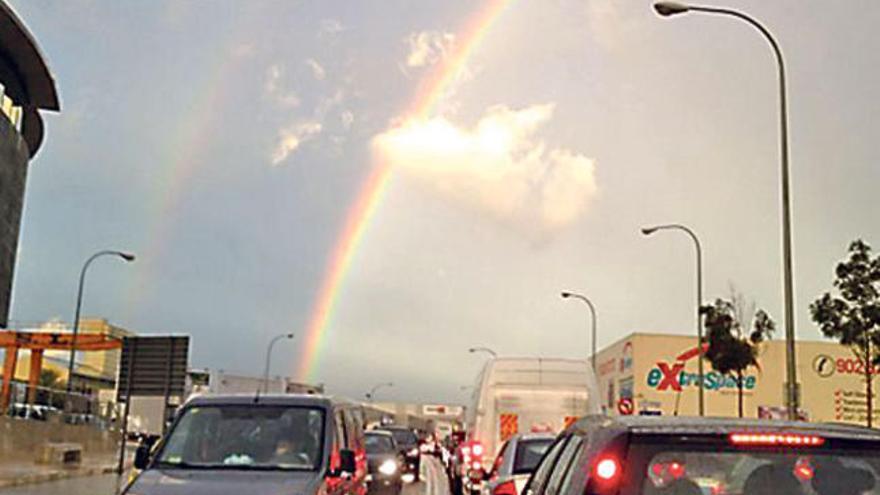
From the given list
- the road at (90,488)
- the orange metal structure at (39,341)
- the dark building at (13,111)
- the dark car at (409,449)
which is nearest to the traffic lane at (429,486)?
the road at (90,488)

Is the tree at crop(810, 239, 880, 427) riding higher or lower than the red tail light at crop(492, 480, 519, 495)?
higher

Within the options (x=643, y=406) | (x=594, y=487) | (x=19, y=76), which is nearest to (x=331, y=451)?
(x=594, y=487)

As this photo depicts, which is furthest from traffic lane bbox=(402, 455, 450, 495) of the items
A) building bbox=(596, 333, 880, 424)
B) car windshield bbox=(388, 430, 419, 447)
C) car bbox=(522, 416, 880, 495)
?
building bbox=(596, 333, 880, 424)

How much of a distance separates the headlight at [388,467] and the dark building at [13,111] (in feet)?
104

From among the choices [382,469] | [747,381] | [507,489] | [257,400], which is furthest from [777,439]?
[747,381]

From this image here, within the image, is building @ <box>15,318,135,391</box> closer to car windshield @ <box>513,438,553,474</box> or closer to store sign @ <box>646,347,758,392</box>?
store sign @ <box>646,347,758,392</box>

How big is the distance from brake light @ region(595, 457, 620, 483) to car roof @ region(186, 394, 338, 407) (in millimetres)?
6717

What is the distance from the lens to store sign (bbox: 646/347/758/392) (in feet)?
228

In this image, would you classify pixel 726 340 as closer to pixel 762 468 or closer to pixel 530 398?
pixel 530 398

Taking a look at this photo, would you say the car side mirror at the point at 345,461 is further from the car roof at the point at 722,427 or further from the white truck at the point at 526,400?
the white truck at the point at 526,400

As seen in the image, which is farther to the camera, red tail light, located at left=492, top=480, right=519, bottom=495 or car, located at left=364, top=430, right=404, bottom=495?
car, located at left=364, top=430, right=404, bottom=495

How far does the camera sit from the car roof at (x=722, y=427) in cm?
446

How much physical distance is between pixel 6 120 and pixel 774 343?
49.2 m

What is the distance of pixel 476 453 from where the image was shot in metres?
18.0
